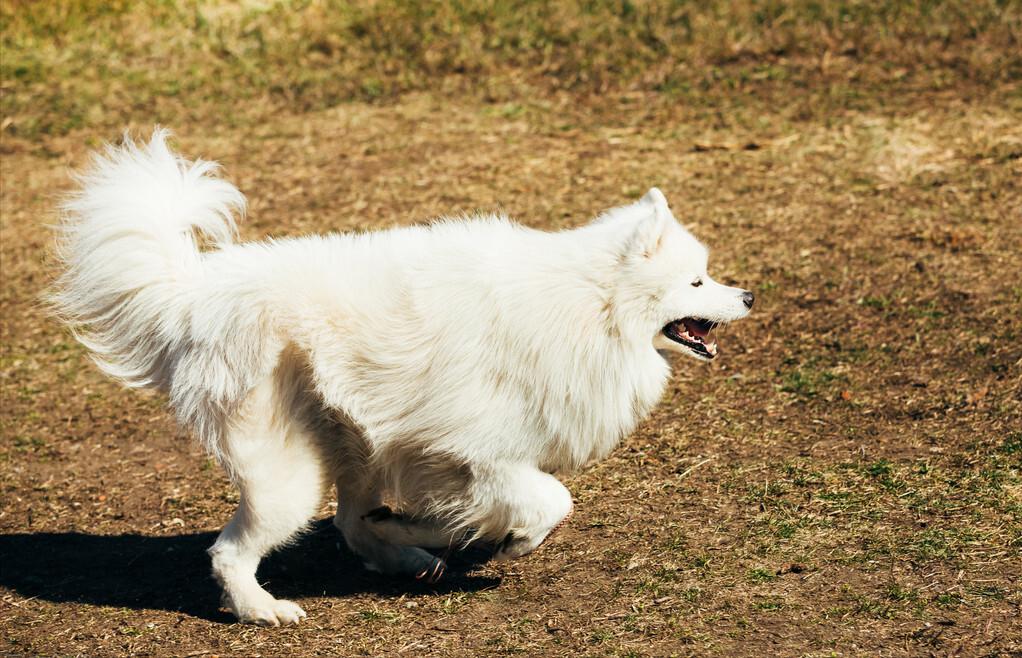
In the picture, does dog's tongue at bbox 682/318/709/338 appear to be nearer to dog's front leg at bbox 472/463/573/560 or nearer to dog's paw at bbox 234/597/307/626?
dog's front leg at bbox 472/463/573/560

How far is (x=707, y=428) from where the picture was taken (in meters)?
6.04

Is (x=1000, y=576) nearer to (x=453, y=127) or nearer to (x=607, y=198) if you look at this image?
(x=607, y=198)

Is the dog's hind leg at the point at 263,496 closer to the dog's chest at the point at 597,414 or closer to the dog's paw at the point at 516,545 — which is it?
the dog's paw at the point at 516,545

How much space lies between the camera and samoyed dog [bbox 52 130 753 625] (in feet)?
14.6

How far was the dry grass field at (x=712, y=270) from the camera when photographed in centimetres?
455

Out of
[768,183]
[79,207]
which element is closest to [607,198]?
[768,183]

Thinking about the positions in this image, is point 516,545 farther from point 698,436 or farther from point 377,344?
point 698,436

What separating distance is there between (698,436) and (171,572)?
2.68 metres

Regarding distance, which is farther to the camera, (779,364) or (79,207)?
(779,364)

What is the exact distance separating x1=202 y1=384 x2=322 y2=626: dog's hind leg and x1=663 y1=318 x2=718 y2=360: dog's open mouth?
1.51 m

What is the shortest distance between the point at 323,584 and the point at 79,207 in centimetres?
190

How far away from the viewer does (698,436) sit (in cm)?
596

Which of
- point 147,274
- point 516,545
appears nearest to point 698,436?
point 516,545

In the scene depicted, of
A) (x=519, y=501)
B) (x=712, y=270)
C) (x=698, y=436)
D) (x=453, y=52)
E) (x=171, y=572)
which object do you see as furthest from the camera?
(x=453, y=52)
